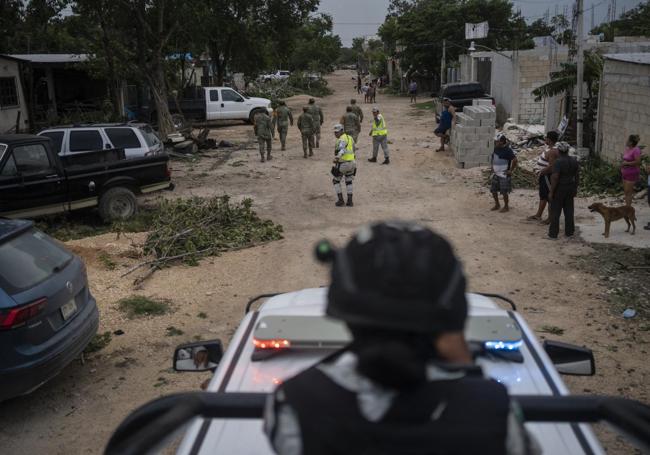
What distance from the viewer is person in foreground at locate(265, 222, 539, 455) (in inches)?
53.0

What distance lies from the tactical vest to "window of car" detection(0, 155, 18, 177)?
10659 millimetres

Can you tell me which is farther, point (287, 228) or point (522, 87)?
point (522, 87)

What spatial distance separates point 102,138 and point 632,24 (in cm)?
4722

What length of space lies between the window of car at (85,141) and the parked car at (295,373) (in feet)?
38.0

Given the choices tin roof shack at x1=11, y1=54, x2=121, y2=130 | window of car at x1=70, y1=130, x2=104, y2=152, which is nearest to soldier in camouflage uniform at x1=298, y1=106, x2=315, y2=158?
window of car at x1=70, y1=130, x2=104, y2=152

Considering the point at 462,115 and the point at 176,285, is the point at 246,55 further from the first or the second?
the point at 176,285

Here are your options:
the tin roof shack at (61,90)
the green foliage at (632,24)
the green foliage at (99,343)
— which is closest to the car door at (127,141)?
the green foliage at (99,343)

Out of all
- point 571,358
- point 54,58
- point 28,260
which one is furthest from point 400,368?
point 54,58

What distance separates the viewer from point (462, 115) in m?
17.9

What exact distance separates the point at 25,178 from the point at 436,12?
124 ft

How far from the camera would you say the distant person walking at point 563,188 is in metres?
10.2

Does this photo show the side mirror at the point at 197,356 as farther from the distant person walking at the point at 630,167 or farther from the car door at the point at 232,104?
the car door at the point at 232,104

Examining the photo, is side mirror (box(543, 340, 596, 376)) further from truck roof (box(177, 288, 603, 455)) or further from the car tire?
the car tire

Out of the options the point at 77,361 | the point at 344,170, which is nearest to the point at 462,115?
the point at 344,170
